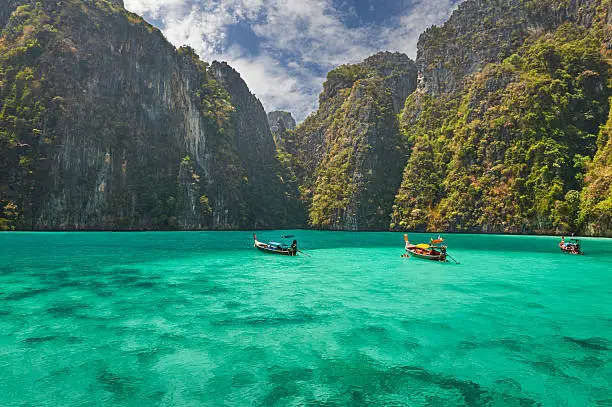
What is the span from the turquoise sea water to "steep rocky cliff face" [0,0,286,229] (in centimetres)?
7909

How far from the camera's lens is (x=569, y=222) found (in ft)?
261

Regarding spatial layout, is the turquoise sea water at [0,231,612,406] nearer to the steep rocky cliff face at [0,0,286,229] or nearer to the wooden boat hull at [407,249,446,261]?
the wooden boat hull at [407,249,446,261]

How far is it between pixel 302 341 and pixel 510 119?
10949 centimetres

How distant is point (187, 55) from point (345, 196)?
7969cm

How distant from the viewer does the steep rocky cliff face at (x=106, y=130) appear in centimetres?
9188

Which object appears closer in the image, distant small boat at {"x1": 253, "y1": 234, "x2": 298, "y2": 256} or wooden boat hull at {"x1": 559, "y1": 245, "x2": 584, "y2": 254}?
distant small boat at {"x1": 253, "y1": 234, "x2": 298, "y2": 256}

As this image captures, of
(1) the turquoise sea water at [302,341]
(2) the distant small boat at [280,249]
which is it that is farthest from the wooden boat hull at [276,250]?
(1) the turquoise sea water at [302,341]

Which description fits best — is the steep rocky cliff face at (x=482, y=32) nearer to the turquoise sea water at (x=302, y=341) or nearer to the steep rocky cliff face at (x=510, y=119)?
the steep rocky cliff face at (x=510, y=119)

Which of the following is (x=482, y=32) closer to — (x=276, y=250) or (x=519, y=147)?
(x=519, y=147)

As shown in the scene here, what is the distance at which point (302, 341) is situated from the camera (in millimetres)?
13312

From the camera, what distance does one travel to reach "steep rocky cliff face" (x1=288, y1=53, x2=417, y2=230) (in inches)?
5182

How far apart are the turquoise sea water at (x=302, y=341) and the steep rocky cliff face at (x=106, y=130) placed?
79.1 m

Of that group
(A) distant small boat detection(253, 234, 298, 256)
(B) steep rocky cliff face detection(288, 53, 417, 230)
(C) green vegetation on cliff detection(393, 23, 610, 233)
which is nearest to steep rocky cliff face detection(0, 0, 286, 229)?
(B) steep rocky cliff face detection(288, 53, 417, 230)

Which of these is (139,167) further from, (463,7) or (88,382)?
(463,7)
